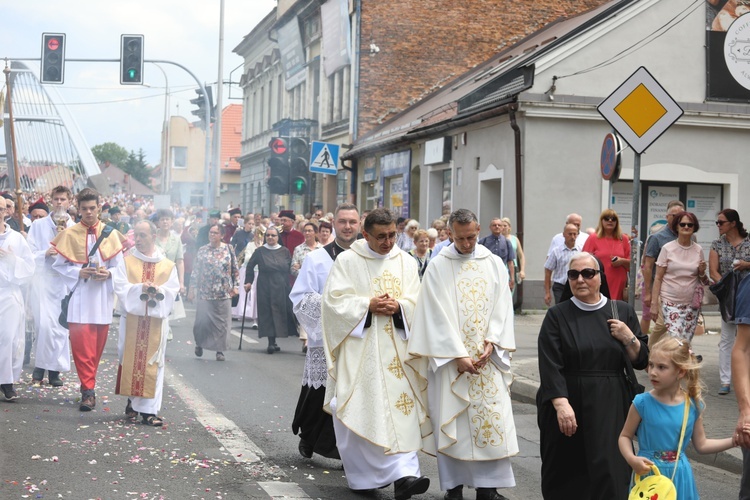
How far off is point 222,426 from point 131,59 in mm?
16037

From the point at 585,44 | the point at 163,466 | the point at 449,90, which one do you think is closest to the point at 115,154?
the point at 449,90

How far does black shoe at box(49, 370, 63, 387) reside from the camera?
36.4 ft

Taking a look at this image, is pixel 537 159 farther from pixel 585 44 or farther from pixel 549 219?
pixel 585 44

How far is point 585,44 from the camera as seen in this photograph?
2089 centimetres

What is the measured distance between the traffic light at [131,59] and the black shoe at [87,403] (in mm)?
14661

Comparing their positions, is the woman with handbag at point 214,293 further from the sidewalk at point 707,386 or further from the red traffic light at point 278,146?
the red traffic light at point 278,146

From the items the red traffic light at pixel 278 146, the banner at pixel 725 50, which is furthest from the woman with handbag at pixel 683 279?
the red traffic light at pixel 278 146

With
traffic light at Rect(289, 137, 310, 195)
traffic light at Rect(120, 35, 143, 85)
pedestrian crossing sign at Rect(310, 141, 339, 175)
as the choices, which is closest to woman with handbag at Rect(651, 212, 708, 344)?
traffic light at Rect(289, 137, 310, 195)

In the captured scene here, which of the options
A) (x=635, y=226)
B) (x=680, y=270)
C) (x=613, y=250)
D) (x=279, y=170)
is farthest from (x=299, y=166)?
(x=635, y=226)

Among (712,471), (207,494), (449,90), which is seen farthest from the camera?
(449,90)

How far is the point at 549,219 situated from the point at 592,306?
50.0ft

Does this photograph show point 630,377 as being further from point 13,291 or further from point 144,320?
point 13,291

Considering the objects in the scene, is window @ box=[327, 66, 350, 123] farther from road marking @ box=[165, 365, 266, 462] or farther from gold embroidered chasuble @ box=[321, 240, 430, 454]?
gold embroidered chasuble @ box=[321, 240, 430, 454]

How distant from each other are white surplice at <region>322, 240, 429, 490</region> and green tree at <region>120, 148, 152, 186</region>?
14712cm
